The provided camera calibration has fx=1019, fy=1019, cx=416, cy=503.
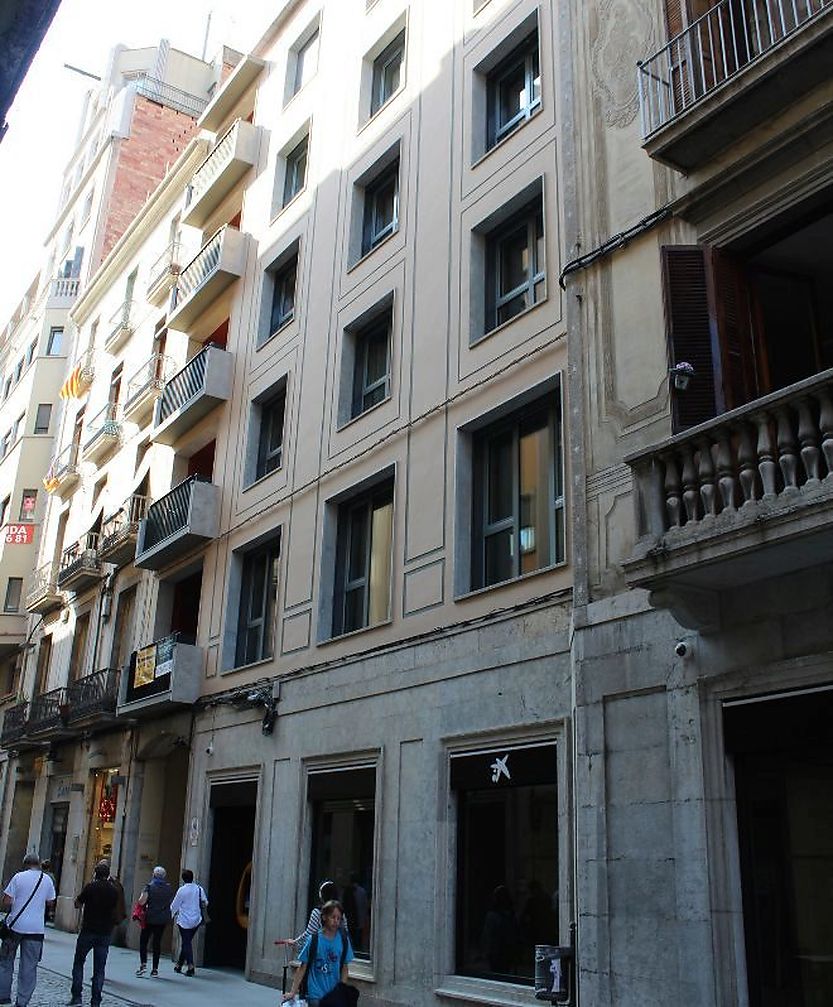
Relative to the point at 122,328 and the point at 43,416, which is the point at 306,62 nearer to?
the point at 122,328

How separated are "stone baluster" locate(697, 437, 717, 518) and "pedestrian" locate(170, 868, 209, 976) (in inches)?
437

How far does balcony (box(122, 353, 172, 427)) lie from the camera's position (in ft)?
79.4

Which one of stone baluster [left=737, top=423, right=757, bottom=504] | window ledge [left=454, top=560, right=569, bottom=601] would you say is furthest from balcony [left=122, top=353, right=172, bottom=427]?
stone baluster [left=737, top=423, right=757, bottom=504]

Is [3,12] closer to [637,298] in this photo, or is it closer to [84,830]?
[637,298]

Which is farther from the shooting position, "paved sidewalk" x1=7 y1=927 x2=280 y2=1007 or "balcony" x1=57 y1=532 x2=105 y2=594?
"balcony" x1=57 y1=532 x2=105 y2=594

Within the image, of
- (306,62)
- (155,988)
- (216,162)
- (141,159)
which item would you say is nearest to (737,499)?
(155,988)

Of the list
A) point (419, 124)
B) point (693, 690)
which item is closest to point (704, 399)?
point (693, 690)

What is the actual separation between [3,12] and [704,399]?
703 centimetres

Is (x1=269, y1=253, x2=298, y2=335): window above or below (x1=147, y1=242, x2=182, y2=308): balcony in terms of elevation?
below

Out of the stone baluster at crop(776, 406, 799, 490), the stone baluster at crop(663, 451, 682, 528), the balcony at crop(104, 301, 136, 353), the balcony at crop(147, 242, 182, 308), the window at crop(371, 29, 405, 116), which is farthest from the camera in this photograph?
the balcony at crop(104, 301, 136, 353)

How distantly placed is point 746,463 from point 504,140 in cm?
755

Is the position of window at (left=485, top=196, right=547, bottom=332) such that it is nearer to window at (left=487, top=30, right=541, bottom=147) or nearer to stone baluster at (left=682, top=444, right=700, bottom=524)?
window at (left=487, top=30, right=541, bottom=147)

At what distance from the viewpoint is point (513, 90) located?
48.1 ft

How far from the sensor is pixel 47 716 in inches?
1029
